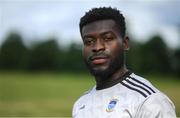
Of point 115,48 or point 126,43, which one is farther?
point 126,43

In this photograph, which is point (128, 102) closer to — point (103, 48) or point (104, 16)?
point (103, 48)

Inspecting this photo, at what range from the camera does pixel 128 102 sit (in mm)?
2459

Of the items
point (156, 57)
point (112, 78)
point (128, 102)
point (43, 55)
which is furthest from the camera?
point (43, 55)

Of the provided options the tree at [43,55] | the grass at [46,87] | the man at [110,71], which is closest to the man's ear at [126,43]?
the man at [110,71]

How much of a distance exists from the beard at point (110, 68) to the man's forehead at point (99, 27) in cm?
14

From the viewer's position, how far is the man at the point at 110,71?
97.3 inches

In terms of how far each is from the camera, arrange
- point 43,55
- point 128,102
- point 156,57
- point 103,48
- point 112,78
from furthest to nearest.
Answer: point 43,55, point 156,57, point 112,78, point 103,48, point 128,102

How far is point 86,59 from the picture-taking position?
106 inches

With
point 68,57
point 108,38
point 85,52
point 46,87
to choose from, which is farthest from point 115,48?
point 46,87

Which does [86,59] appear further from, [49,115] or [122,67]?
[49,115]

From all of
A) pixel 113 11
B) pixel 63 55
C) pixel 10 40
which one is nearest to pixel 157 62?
pixel 63 55

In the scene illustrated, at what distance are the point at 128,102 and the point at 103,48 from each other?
33 cm

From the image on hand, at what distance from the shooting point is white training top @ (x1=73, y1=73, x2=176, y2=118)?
2.35 m

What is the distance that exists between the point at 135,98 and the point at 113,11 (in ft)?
1.80
